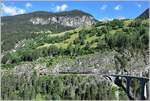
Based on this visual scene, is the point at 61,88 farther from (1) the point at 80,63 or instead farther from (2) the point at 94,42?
(2) the point at 94,42

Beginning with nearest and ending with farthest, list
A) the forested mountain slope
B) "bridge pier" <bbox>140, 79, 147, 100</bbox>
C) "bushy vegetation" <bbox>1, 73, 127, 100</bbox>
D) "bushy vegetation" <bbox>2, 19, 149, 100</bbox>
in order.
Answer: "bridge pier" <bbox>140, 79, 147, 100</bbox>
"bushy vegetation" <bbox>1, 73, 127, 100</bbox>
"bushy vegetation" <bbox>2, 19, 149, 100</bbox>
the forested mountain slope

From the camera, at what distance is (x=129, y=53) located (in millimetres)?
76688

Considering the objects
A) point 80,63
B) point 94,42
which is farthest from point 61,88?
point 94,42

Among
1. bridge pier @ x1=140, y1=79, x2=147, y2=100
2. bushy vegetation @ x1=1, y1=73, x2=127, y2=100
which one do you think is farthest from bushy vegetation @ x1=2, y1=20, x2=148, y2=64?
bridge pier @ x1=140, y1=79, x2=147, y2=100

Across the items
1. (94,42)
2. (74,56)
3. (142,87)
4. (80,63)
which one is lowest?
(142,87)

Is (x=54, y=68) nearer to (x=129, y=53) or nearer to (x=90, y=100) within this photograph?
(x=129, y=53)

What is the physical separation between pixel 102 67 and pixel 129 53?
5.81 m

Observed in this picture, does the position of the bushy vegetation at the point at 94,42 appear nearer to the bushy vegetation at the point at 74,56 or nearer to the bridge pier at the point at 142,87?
the bushy vegetation at the point at 74,56

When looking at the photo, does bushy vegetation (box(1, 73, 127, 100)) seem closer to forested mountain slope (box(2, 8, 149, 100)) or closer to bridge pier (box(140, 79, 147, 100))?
forested mountain slope (box(2, 8, 149, 100))

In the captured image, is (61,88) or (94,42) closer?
(61,88)

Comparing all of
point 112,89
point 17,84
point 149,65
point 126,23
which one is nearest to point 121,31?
point 126,23

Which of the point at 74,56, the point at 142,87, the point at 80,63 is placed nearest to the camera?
the point at 142,87

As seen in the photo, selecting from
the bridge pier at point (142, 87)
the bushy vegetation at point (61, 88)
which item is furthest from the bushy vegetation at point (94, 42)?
the bridge pier at point (142, 87)

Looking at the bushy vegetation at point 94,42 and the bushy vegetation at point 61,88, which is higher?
the bushy vegetation at point 94,42
